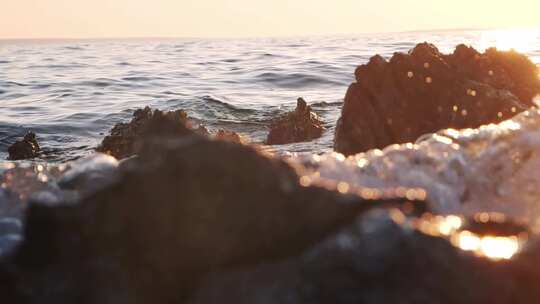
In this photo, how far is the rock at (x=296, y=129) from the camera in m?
9.01

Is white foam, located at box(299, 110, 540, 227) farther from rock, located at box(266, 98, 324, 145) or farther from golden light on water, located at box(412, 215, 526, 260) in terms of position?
rock, located at box(266, 98, 324, 145)

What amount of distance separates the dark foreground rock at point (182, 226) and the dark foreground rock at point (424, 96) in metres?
3.80

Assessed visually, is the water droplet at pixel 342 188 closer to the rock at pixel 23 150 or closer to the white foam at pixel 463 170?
the white foam at pixel 463 170

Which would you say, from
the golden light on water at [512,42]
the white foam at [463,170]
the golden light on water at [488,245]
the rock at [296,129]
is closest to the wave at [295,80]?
the golden light on water at [512,42]

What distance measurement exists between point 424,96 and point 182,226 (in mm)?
4417

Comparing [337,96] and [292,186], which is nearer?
[292,186]

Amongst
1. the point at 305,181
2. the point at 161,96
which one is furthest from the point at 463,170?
the point at 161,96

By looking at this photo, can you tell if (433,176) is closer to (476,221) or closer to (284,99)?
(476,221)

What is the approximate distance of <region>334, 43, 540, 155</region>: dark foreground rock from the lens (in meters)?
5.74

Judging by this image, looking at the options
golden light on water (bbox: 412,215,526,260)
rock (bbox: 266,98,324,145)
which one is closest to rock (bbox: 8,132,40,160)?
rock (bbox: 266,98,324,145)

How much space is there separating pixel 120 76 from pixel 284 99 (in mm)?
9019

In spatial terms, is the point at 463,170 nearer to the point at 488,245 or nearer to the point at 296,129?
the point at 488,245

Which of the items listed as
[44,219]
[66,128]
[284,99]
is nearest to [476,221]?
[44,219]

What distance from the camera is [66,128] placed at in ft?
39.5
